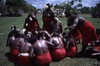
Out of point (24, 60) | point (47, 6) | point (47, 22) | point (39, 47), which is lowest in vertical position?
point (24, 60)

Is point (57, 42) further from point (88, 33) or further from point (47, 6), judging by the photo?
point (47, 6)

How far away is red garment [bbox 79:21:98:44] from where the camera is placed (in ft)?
36.1

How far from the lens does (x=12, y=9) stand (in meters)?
94.6

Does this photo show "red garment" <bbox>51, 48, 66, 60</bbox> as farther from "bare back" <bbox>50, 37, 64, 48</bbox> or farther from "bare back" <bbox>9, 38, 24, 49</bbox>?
"bare back" <bbox>9, 38, 24, 49</bbox>

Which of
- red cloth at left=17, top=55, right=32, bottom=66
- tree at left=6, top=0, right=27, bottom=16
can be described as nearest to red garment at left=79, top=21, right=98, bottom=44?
red cloth at left=17, top=55, right=32, bottom=66

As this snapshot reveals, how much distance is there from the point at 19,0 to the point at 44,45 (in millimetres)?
81048

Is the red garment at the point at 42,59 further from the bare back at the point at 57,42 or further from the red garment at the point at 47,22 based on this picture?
the red garment at the point at 47,22

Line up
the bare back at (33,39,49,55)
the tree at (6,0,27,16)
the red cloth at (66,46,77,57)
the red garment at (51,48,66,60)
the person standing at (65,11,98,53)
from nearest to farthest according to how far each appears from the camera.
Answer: the bare back at (33,39,49,55) < the red garment at (51,48,66,60) < the red cloth at (66,46,77,57) < the person standing at (65,11,98,53) < the tree at (6,0,27,16)

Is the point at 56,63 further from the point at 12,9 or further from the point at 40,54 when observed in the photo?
the point at 12,9

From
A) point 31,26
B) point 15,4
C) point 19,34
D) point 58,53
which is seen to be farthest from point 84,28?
point 15,4

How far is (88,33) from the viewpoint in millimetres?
11078

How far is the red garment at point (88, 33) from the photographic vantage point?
11008mm

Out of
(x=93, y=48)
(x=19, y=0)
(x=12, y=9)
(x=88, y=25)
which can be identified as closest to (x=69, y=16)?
(x=88, y=25)

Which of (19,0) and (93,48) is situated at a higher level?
(93,48)
